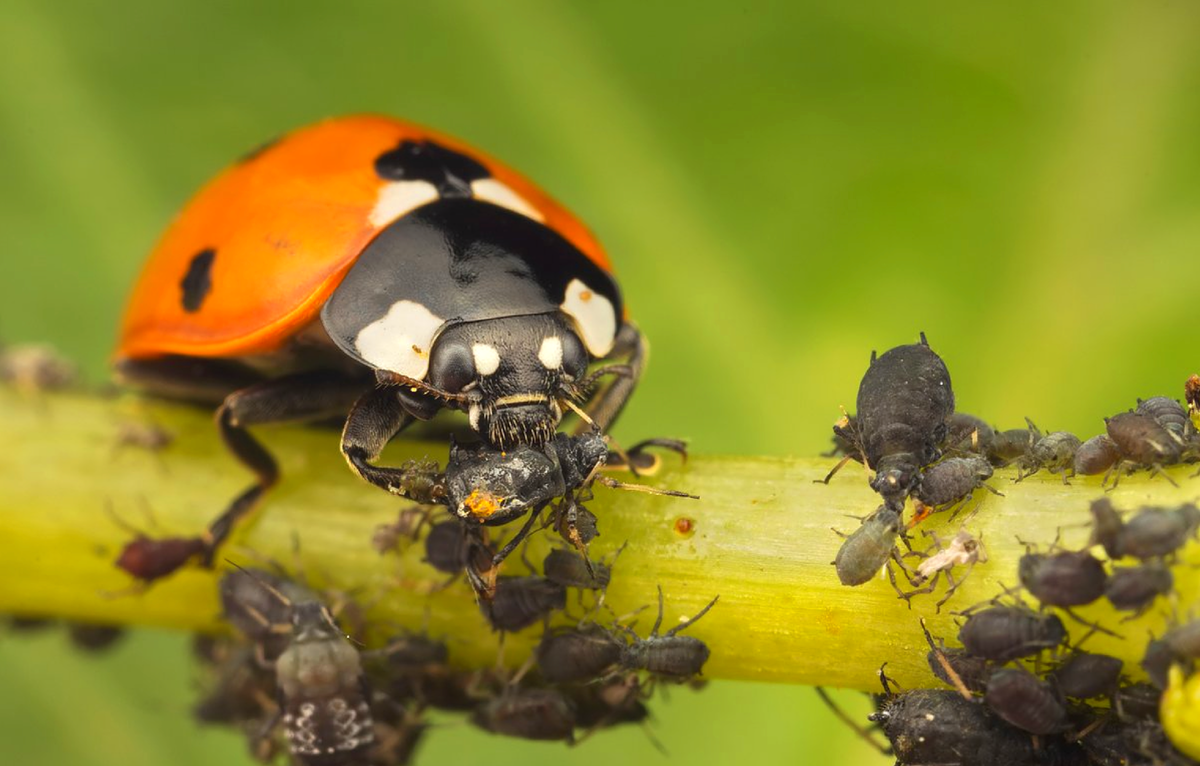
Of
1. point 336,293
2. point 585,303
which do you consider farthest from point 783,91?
point 336,293

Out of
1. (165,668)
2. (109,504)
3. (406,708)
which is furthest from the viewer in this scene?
(165,668)

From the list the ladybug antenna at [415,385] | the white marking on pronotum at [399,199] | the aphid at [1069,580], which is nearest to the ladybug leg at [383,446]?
the ladybug antenna at [415,385]

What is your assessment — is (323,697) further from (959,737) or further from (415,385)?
(959,737)

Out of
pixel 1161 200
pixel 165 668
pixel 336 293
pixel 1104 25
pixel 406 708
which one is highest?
pixel 1104 25

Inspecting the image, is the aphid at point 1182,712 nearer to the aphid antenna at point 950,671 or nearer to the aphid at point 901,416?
the aphid antenna at point 950,671

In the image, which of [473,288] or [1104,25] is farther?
[1104,25]

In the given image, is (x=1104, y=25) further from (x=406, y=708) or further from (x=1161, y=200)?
(x=406, y=708)

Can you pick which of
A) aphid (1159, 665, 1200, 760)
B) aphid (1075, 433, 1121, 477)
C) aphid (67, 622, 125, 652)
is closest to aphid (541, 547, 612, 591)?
aphid (1075, 433, 1121, 477)

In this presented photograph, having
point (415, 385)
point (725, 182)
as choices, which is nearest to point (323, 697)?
point (415, 385)
